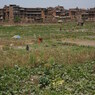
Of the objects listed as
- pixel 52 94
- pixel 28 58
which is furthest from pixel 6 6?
pixel 52 94

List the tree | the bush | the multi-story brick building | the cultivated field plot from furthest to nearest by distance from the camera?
the multi-story brick building → the tree → the bush → the cultivated field plot

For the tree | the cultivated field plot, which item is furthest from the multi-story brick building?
the cultivated field plot

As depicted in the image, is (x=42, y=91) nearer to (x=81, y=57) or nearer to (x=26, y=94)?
(x=26, y=94)

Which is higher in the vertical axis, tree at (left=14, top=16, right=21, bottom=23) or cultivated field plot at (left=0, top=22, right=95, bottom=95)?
tree at (left=14, top=16, right=21, bottom=23)

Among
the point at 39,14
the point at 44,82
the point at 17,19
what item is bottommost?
the point at 44,82

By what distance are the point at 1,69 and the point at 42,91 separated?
9.92 ft

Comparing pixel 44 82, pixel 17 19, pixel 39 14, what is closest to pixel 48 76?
pixel 44 82

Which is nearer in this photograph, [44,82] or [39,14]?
[44,82]

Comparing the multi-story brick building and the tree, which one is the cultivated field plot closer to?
the tree

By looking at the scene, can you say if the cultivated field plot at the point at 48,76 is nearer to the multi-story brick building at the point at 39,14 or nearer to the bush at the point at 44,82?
the bush at the point at 44,82

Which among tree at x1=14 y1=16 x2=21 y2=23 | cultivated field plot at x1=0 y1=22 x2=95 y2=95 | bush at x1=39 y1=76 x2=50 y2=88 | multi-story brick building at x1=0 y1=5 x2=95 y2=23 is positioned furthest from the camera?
multi-story brick building at x1=0 y1=5 x2=95 y2=23

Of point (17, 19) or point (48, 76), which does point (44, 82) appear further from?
point (17, 19)

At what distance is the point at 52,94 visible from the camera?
279 inches

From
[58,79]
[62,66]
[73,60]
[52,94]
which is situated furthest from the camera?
[73,60]
